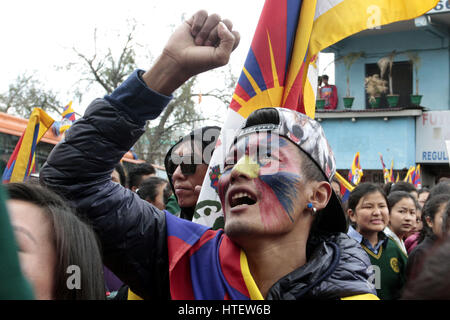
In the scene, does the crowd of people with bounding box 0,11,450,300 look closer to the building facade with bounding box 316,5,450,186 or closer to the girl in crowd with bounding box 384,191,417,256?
the girl in crowd with bounding box 384,191,417,256

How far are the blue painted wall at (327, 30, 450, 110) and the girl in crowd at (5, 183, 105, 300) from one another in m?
18.4

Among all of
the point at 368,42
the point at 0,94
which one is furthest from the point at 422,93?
the point at 0,94

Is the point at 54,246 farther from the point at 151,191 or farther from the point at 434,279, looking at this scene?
the point at 151,191

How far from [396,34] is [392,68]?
120cm

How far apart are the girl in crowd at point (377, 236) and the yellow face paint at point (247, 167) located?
6.39 feet

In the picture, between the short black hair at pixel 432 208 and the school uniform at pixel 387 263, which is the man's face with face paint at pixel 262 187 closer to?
the school uniform at pixel 387 263

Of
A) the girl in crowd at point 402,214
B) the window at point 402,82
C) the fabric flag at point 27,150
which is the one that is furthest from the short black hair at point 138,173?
the window at point 402,82

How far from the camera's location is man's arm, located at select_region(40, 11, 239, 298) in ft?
5.87

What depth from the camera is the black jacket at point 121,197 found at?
1785mm

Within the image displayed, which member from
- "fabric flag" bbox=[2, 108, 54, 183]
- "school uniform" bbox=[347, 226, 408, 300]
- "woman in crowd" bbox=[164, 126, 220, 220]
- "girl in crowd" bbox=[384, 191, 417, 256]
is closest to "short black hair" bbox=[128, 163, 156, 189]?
"fabric flag" bbox=[2, 108, 54, 183]

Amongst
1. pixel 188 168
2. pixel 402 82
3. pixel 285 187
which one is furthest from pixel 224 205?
pixel 402 82

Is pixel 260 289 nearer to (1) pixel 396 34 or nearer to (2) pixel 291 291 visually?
(2) pixel 291 291

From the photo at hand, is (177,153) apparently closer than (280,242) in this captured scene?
No
